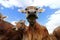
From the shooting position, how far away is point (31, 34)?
14.6m

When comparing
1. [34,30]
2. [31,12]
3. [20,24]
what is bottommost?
[20,24]

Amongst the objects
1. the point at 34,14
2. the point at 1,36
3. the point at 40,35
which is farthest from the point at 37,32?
the point at 1,36

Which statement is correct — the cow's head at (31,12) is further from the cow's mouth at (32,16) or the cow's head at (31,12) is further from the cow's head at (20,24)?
the cow's head at (20,24)

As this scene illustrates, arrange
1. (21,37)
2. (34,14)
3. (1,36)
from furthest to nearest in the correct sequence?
(1,36) < (21,37) < (34,14)

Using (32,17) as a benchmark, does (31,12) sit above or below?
above

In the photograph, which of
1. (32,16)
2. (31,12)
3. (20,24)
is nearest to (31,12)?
(31,12)

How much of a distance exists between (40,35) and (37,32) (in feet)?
0.77

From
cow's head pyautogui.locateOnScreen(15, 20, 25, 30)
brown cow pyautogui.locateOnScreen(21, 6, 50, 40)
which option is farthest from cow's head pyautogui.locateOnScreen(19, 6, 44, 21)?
cow's head pyautogui.locateOnScreen(15, 20, 25, 30)

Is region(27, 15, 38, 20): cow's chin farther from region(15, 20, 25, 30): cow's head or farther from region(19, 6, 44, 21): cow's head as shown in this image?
region(15, 20, 25, 30): cow's head

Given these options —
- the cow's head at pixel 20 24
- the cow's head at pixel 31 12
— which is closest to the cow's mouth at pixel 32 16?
the cow's head at pixel 31 12

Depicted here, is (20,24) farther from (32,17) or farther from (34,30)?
(32,17)

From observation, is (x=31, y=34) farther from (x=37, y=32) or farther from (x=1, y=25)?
(x=1, y=25)

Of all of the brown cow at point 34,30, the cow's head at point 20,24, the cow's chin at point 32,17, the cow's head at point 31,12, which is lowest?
the cow's head at point 20,24

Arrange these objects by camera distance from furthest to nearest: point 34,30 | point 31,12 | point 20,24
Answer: point 20,24 → point 34,30 → point 31,12
